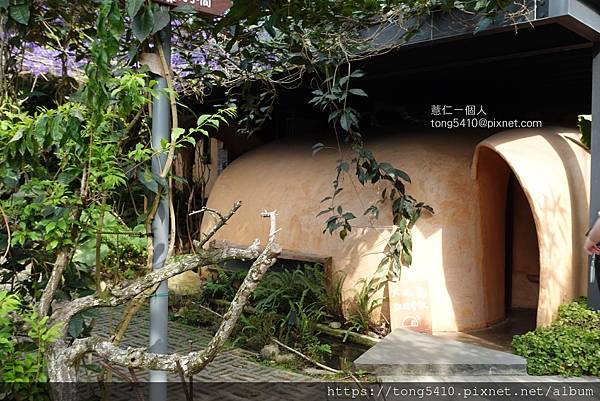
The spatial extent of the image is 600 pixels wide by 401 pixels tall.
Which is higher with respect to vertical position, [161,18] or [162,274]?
[161,18]

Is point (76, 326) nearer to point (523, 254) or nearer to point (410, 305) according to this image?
point (410, 305)

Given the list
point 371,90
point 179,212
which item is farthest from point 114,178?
point 179,212

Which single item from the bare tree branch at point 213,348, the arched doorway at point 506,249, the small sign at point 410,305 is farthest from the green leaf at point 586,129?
the bare tree branch at point 213,348

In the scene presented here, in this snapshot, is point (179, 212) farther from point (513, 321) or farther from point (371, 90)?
point (513, 321)

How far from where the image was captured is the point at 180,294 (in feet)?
25.1

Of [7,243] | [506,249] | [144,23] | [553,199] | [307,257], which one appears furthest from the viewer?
[506,249]

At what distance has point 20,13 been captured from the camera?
2.88 m

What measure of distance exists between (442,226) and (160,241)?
3.88 metres

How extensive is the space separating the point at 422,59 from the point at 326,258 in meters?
2.47

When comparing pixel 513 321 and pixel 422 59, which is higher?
pixel 422 59

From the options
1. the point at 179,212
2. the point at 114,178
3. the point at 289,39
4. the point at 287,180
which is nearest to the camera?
the point at 114,178

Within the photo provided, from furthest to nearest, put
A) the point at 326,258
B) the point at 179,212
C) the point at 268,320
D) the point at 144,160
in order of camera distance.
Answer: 1. the point at 179,212
2. the point at 326,258
3. the point at 268,320
4. the point at 144,160

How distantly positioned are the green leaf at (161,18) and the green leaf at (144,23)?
4 cm

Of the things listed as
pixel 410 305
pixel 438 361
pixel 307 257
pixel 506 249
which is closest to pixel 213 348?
pixel 438 361
